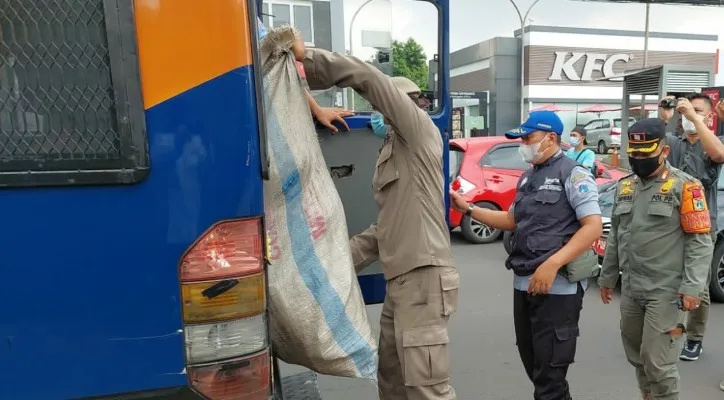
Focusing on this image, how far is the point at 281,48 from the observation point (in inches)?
68.1

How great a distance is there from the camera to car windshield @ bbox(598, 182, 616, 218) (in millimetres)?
5637

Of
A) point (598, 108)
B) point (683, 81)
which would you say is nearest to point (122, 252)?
point (683, 81)

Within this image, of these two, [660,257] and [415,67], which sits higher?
[415,67]

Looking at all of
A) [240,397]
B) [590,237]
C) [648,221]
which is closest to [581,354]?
[648,221]

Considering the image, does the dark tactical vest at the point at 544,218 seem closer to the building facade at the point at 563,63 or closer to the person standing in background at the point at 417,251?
the person standing in background at the point at 417,251

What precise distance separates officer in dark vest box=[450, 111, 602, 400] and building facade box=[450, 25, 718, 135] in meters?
24.7

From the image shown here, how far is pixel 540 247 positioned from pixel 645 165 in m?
0.74

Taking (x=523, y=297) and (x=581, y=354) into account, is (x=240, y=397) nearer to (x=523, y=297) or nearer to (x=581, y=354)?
(x=523, y=297)

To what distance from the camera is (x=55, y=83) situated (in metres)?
1.27

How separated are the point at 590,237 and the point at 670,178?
0.66m

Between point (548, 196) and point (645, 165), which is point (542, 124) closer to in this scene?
point (548, 196)

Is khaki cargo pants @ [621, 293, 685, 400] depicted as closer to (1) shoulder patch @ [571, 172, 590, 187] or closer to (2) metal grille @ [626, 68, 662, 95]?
(1) shoulder patch @ [571, 172, 590, 187]

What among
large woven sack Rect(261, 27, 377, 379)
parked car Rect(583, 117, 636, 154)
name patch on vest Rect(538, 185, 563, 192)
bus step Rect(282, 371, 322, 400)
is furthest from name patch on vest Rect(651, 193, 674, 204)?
parked car Rect(583, 117, 636, 154)

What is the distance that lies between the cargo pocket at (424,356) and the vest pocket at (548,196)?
846 mm
